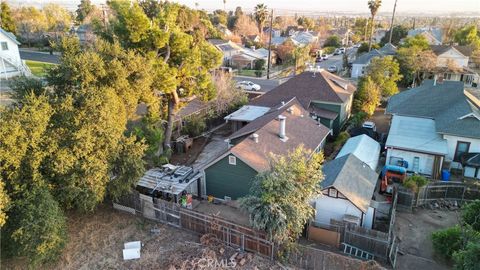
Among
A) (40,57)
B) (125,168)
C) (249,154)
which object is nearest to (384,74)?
(249,154)

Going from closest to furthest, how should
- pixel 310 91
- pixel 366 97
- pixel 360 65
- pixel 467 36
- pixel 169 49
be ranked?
pixel 169 49 → pixel 310 91 → pixel 366 97 → pixel 360 65 → pixel 467 36

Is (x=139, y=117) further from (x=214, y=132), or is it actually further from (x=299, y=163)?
(x=299, y=163)

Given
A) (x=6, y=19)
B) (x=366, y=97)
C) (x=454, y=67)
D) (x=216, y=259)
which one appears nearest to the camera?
(x=216, y=259)

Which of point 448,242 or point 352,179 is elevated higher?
point 352,179

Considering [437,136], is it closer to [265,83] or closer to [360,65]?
[265,83]

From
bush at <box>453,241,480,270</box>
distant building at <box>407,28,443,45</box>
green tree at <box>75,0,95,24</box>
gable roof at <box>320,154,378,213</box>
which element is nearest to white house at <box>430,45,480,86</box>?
distant building at <box>407,28,443,45</box>

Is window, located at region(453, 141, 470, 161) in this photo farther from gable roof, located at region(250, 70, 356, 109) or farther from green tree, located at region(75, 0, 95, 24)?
green tree, located at region(75, 0, 95, 24)

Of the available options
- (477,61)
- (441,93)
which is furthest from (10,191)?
(477,61)
